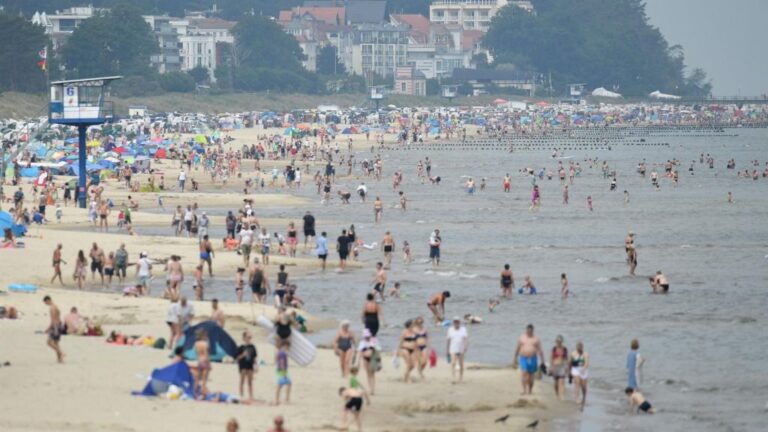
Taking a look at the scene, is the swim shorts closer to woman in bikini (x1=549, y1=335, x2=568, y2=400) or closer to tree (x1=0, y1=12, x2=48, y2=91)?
woman in bikini (x1=549, y1=335, x2=568, y2=400)

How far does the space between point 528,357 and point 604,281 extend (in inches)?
548

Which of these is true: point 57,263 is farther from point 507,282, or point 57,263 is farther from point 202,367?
point 202,367

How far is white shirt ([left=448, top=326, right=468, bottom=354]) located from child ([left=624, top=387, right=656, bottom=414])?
258cm

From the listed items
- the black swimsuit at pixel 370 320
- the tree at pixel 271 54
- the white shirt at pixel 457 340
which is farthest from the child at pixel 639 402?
the tree at pixel 271 54

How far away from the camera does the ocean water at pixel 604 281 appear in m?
24.7

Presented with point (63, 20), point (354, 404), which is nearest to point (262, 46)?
point (63, 20)

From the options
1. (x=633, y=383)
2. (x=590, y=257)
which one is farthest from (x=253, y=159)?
(x=633, y=383)

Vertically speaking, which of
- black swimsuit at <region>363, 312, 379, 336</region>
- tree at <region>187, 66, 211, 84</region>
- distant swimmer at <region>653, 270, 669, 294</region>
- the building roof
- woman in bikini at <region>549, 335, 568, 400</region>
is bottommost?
distant swimmer at <region>653, 270, 669, 294</region>

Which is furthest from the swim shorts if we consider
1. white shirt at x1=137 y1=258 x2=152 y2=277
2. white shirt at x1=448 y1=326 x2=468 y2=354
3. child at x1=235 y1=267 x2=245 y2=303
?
white shirt at x1=137 y1=258 x2=152 y2=277

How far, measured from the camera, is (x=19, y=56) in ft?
379

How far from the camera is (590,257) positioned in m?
42.2

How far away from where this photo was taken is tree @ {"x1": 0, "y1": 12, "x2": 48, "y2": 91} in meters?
115

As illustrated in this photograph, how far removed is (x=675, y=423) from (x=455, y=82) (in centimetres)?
17900

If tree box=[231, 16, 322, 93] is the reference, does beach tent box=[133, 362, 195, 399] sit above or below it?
below
